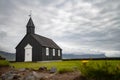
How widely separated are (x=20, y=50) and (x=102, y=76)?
122 ft

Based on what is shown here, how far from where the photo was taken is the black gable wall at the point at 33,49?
40.1m

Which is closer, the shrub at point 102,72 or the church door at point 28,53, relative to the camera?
the shrub at point 102,72

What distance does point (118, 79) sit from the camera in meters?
6.21

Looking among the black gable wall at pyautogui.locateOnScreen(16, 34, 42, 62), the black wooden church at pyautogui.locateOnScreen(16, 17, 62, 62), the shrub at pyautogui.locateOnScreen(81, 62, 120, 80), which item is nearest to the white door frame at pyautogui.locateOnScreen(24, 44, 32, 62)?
the black wooden church at pyautogui.locateOnScreen(16, 17, 62, 62)

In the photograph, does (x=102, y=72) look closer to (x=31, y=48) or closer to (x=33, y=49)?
(x=33, y=49)

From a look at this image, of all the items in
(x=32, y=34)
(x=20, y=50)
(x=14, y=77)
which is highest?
(x=32, y=34)

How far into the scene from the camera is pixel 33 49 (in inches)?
1603

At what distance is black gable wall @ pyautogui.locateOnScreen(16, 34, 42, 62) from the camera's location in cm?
4012

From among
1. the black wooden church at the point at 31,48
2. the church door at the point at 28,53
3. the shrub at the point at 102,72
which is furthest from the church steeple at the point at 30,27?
the shrub at the point at 102,72

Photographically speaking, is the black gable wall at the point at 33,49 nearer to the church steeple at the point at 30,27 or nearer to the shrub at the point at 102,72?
the church steeple at the point at 30,27

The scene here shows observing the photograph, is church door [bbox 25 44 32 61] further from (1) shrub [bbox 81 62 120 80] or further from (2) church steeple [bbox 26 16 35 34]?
(1) shrub [bbox 81 62 120 80]

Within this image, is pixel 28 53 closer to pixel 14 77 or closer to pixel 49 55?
pixel 49 55

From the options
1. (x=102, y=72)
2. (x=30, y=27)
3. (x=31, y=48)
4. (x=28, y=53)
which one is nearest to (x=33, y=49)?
(x=31, y=48)

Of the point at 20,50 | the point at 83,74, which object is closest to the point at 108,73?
the point at 83,74
